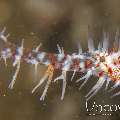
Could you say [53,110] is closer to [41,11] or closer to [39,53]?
[39,53]

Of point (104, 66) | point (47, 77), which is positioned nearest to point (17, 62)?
point (47, 77)

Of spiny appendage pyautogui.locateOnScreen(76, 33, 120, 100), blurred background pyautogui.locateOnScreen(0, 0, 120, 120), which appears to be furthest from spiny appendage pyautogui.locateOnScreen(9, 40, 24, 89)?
spiny appendage pyautogui.locateOnScreen(76, 33, 120, 100)

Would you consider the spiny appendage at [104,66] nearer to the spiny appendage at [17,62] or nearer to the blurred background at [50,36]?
the blurred background at [50,36]

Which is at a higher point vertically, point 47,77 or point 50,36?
point 50,36

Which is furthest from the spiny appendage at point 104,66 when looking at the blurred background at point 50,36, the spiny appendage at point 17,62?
the spiny appendage at point 17,62

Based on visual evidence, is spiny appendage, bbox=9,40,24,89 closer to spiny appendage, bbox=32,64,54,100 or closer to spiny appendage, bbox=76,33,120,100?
spiny appendage, bbox=32,64,54,100

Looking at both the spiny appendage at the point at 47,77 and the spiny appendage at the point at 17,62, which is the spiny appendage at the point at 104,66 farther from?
the spiny appendage at the point at 17,62

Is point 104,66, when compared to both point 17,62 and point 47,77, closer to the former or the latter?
point 47,77

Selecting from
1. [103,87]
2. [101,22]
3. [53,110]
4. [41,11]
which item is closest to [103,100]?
[103,87]
